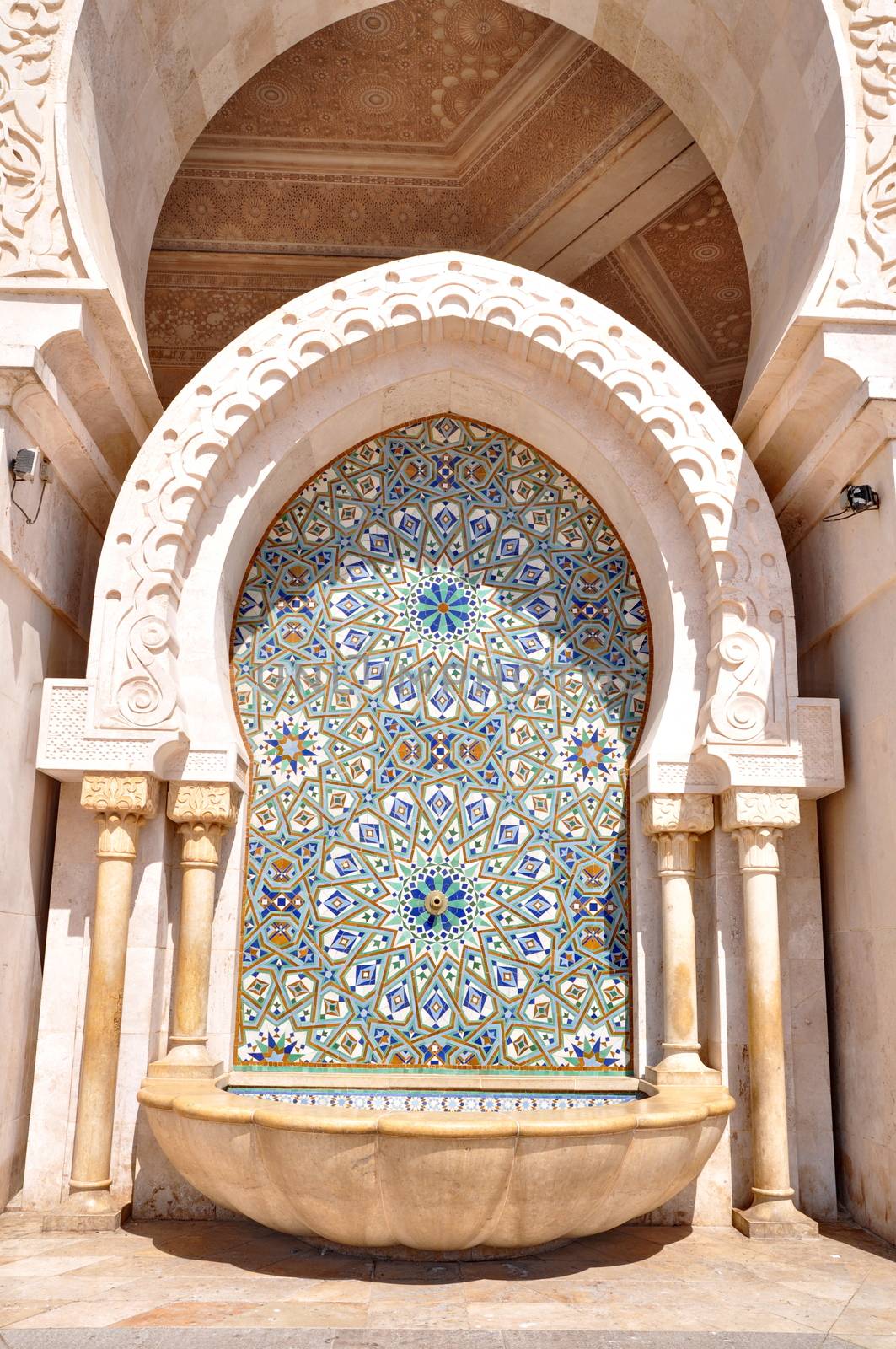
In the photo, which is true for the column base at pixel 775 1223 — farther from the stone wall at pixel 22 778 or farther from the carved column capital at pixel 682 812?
the stone wall at pixel 22 778

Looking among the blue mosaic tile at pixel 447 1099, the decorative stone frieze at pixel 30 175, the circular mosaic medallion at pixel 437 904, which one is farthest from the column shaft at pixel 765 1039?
the decorative stone frieze at pixel 30 175

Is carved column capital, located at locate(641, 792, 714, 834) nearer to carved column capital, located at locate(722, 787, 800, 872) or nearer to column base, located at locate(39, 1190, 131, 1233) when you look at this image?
carved column capital, located at locate(722, 787, 800, 872)

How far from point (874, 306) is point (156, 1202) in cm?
472

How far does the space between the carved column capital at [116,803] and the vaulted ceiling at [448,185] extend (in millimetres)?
3916

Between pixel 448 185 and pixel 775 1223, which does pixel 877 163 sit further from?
pixel 775 1223

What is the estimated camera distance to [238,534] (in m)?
5.30

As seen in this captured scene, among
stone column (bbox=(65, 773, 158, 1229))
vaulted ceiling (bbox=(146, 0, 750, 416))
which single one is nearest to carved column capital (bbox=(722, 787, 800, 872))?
stone column (bbox=(65, 773, 158, 1229))

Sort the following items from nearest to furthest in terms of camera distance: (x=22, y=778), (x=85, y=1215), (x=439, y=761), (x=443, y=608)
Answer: (x=85, y=1215) → (x=22, y=778) → (x=439, y=761) → (x=443, y=608)

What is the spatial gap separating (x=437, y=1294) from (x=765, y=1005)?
180cm

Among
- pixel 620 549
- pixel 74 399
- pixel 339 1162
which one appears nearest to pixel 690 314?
pixel 620 549

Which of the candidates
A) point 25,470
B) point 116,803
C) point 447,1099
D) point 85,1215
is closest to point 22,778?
point 116,803

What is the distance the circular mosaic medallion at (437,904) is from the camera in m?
5.18

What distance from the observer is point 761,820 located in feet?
15.8

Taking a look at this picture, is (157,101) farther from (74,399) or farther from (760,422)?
(760,422)
